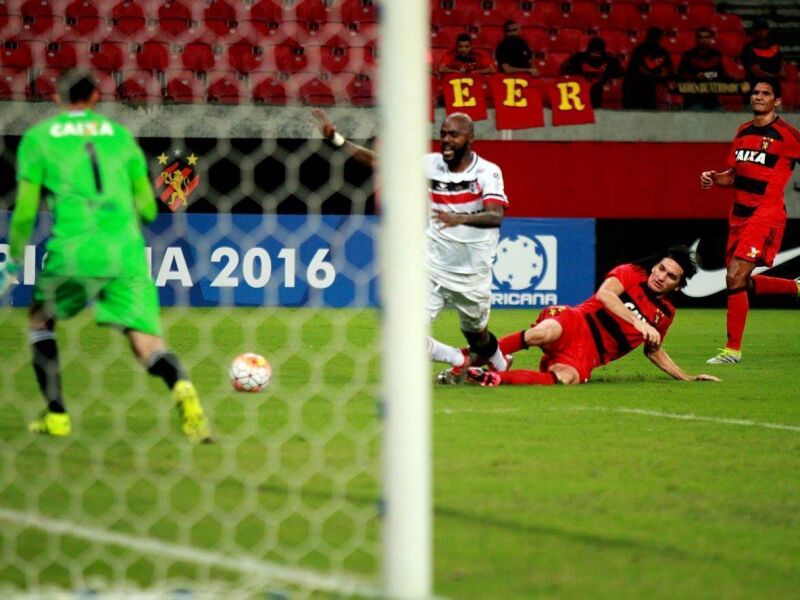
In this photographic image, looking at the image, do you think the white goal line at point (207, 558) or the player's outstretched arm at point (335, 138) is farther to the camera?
the player's outstretched arm at point (335, 138)

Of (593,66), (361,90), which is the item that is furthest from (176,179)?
(593,66)

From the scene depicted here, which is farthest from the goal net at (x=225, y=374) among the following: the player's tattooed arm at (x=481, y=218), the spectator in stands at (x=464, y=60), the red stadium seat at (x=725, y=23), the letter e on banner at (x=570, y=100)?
the red stadium seat at (x=725, y=23)

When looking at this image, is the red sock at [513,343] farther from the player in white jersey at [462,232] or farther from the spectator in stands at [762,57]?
the spectator in stands at [762,57]

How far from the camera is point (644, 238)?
1619 centimetres

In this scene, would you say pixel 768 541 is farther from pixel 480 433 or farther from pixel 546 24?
pixel 546 24

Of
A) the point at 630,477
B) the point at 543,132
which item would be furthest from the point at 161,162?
the point at 630,477

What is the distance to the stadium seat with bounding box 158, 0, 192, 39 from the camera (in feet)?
50.2

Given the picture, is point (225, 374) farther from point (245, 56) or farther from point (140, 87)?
point (245, 56)

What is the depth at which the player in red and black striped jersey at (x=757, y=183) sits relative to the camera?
10719mm

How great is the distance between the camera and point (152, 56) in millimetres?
15594

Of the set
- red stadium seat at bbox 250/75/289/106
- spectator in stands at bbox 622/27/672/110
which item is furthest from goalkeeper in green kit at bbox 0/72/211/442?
spectator in stands at bbox 622/27/672/110

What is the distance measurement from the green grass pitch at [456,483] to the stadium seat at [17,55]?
6891 millimetres

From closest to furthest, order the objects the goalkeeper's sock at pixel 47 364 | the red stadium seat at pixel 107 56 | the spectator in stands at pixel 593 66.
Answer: the goalkeeper's sock at pixel 47 364 → the red stadium seat at pixel 107 56 → the spectator in stands at pixel 593 66

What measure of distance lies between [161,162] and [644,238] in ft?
19.4
